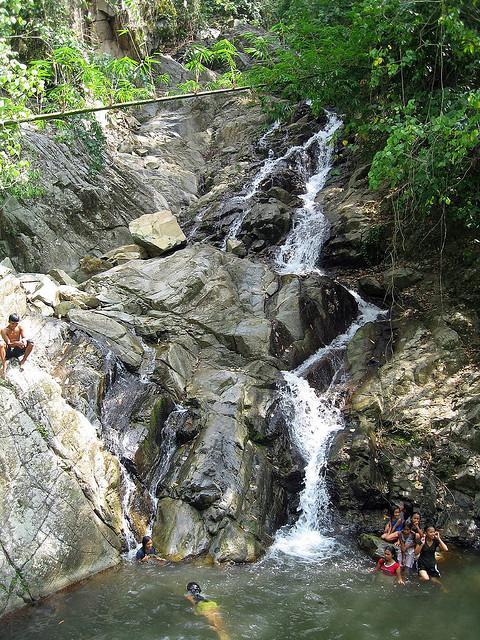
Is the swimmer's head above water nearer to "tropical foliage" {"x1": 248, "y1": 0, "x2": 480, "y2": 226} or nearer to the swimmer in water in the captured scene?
the swimmer in water

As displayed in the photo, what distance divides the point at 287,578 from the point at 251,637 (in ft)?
5.39

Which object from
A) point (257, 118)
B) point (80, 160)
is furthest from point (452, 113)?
point (257, 118)

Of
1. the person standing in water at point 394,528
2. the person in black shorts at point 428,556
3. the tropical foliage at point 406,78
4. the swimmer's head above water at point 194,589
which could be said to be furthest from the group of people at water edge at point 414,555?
the tropical foliage at point 406,78

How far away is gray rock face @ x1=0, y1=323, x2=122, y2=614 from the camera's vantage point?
742 cm

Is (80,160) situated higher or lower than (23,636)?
higher

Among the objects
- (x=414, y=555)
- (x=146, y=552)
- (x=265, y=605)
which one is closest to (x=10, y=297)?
(x=146, y=552)

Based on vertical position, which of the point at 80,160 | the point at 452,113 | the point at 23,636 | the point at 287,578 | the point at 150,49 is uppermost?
the point at 150,49

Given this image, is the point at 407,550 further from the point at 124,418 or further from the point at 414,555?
the point at 124,418

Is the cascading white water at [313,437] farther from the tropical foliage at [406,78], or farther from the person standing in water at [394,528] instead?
the tropical foliage at [406,78]

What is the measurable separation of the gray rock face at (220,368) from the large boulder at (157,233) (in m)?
1.75

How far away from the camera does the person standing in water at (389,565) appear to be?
8086 millimetres

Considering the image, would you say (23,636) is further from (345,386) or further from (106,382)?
(345,386)

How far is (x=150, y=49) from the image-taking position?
85.5ft

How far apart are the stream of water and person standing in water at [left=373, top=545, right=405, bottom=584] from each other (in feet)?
0.60
